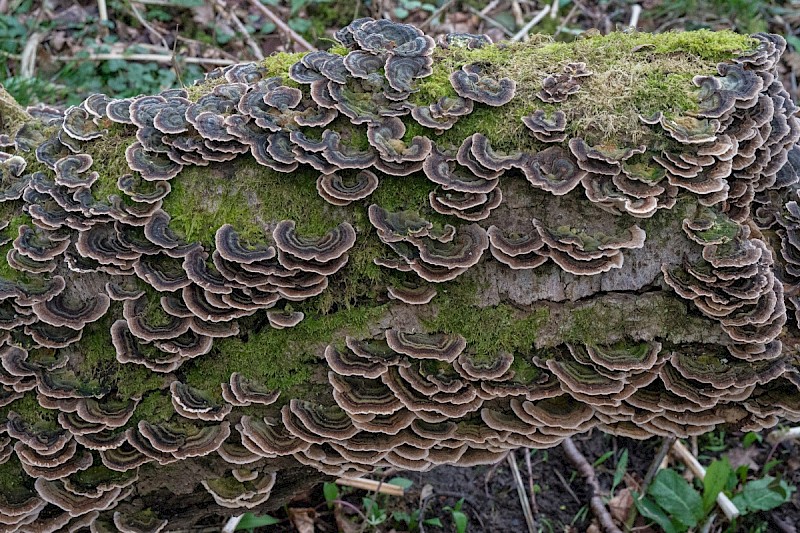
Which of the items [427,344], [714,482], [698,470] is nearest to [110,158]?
[427,344]

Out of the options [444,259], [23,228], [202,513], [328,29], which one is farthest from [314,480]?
[328,29]

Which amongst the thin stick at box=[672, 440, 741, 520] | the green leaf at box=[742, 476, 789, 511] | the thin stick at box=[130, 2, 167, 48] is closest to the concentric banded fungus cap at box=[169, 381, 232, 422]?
the thin stick at box=[672, 440, 741, 520]

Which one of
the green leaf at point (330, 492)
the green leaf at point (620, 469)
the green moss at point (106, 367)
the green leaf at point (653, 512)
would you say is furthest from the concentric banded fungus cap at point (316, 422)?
the green leaf at point (620, 469)

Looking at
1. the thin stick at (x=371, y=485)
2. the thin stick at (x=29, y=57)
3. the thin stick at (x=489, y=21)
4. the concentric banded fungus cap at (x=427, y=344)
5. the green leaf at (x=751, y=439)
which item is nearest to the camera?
the concentric banded fungus cap at (x=427, y=344)

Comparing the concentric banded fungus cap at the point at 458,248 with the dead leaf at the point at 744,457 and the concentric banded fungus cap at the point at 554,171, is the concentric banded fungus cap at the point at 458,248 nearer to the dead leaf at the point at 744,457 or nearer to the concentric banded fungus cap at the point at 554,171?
the concentric banded fungus cap at the point at 554,171

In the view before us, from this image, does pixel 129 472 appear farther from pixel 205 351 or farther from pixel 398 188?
pixel 398 188
